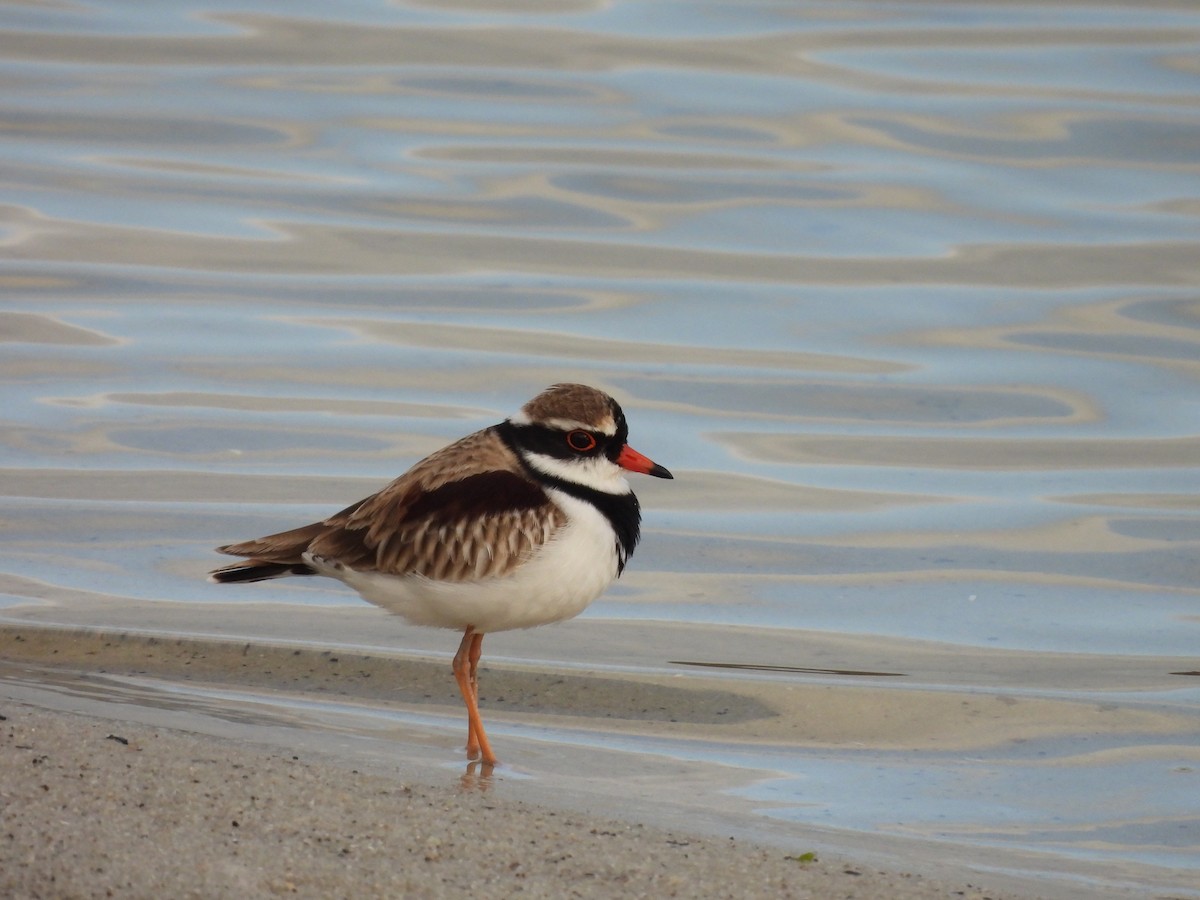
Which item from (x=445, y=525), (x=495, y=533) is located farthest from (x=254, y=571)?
(x=495, y=533)

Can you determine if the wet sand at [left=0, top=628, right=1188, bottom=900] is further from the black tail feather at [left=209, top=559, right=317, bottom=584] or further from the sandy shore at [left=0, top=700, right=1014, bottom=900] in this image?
the black tail feather at [left=209, top=559, right=317, bottom=584]

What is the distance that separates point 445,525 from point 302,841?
192 centimetres

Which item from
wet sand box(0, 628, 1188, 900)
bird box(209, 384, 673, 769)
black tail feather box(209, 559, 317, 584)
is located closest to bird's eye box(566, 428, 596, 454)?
bird box(209, 384, 673, 769)

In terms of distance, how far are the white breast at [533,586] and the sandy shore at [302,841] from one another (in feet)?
2.90

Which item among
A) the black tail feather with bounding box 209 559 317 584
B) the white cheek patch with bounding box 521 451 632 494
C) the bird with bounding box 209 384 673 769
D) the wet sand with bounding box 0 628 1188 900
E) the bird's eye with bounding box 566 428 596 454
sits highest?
the bird's eye with bounding box 566 428 596 454

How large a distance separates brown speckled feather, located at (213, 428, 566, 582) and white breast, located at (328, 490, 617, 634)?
0.13 feet

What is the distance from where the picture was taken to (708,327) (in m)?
14.0

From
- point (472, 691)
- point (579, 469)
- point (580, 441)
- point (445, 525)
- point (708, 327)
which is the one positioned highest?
point (708, 327)

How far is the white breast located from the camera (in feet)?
20.4

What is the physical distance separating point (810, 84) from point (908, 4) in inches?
126

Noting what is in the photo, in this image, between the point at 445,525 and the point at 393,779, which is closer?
the point at 393,779

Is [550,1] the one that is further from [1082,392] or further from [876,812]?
[876,812]

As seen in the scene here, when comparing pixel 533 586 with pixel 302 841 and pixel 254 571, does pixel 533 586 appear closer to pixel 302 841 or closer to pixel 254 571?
pixel 254 571

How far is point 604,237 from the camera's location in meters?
16.2
